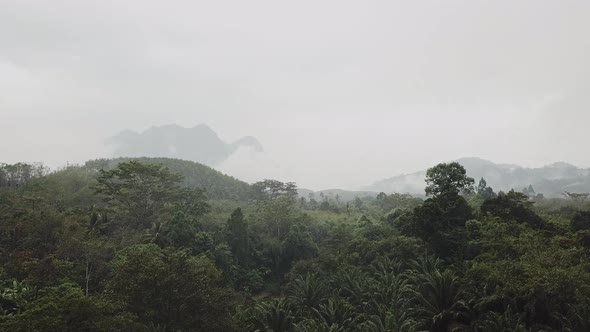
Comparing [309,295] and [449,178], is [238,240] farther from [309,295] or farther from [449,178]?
[449,178]

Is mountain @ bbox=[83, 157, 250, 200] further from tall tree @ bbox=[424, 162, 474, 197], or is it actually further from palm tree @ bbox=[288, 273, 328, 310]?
palm tree @ bbox=[288, 273, 328, 310]

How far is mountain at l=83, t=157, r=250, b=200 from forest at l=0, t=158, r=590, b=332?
118 feet

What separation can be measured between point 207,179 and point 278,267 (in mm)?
58341

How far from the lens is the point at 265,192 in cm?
9250

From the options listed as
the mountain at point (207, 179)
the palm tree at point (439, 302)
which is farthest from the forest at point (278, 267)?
the mountain at point (207, 179)

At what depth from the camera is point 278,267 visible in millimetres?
48312

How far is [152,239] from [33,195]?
16.4 m

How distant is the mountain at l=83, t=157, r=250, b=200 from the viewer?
92438mm

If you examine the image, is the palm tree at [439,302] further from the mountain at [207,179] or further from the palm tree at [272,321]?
the mountain at [207,179]

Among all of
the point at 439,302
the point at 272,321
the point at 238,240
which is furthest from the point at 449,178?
the point at 272,321

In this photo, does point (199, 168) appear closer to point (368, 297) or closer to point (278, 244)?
point (278, 244)

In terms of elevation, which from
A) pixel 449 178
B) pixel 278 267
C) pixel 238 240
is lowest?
pixel 278 267

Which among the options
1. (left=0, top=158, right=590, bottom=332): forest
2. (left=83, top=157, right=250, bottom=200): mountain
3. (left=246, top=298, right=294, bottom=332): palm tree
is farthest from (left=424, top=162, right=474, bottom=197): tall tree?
(left=83, top=157, right=250, bottom=200): mountain

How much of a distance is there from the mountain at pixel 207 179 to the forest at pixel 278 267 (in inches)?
1420
